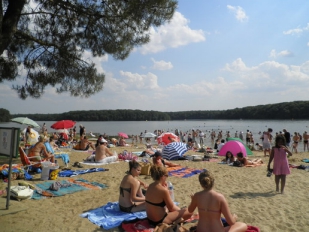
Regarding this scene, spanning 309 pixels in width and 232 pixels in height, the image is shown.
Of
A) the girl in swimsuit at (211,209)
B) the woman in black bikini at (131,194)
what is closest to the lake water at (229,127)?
the woman in black bikini at (131,194)

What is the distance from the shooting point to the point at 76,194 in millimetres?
5059

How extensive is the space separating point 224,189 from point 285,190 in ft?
4.20

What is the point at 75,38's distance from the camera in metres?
7.37

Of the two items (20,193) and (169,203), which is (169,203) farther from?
(20,193)

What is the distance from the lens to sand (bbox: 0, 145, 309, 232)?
11.5 ft

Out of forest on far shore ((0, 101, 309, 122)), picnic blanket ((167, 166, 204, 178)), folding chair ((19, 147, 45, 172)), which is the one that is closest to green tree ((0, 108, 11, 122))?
forest on far shore ((0, 101, 309, 122))

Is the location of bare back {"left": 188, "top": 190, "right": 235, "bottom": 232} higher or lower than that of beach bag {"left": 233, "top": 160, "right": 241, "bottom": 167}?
higher

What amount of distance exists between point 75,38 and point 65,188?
426 centimetres

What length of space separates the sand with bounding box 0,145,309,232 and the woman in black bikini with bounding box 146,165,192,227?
23.7 inches

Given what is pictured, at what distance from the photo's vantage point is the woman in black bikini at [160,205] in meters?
3.13

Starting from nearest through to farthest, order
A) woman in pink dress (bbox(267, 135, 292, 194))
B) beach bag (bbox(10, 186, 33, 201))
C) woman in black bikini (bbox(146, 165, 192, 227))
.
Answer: woman in black bikini (bbox(146, 165, 192, 227))
beach bag (bbox(10, 186, 33, 201))
woman in pink dress (bbox(267, 135, 292, 194))

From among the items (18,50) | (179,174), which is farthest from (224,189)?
(18,50)

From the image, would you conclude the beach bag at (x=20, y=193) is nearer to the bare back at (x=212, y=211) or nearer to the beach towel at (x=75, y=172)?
the beach towel at (x=75, y=172)

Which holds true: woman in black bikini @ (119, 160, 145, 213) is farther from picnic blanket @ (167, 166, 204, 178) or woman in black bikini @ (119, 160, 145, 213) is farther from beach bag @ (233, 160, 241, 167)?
beach bag @ (233, 160, 241, 167)
